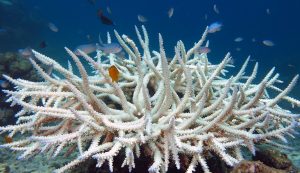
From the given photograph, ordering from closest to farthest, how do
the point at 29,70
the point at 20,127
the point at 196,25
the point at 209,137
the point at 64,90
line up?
1. the point at 209,137
2. the point at 20,127
3. the point at 64,90
4. the point at 29,70
5. the point at 196,25

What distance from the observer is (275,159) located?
11.4 ft

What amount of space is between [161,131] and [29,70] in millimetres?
6596

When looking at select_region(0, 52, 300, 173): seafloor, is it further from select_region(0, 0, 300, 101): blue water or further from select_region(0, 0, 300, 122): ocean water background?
select_region(0, 0, 300, 101): blue water

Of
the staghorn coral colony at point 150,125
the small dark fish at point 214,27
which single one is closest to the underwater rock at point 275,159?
the staghorn coral colony at point 150,125

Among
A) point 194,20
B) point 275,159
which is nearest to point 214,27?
point 275,159

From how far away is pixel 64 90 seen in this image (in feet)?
12.5

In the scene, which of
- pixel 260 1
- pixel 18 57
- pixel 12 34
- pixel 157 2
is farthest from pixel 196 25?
pixel 18 57

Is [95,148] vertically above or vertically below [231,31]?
below

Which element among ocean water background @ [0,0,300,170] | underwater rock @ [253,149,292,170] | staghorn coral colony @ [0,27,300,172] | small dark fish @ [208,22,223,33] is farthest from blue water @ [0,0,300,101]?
underwater rock @ [253,149,292,170]

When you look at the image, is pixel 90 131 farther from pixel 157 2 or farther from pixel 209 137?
pixel 157 2

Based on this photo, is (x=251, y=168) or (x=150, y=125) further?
(x=150, y=125)

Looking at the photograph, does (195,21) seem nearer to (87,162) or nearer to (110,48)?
(110,48)

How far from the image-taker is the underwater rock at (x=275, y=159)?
341 cm

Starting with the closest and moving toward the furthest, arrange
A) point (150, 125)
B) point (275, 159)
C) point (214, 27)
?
point (150, 125), point (275, 159), point (214, 27)
